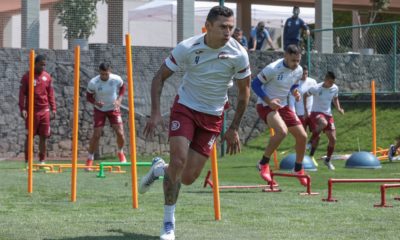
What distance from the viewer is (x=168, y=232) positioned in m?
8.02

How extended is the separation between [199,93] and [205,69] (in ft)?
0.70

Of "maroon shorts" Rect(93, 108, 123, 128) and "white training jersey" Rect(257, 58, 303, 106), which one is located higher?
"white training jersey" Rect(257, 58, 303, 106)

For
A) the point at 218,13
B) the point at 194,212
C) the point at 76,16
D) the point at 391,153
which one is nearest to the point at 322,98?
Result: the point at 391,153

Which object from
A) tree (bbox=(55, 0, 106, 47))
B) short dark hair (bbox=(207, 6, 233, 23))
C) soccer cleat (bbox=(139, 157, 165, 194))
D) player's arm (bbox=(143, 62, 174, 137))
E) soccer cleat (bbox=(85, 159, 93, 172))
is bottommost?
soccer cleat (bbox=(85, 159, 93, 172))

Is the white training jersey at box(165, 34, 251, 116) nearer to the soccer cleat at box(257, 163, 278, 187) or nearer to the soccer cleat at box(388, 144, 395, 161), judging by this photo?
the soccer cleat at box(257, 163, 278, 187)

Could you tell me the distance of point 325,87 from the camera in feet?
68.7

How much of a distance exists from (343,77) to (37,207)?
16446 mm

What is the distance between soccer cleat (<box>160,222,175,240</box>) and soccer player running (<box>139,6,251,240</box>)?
0.08 ft

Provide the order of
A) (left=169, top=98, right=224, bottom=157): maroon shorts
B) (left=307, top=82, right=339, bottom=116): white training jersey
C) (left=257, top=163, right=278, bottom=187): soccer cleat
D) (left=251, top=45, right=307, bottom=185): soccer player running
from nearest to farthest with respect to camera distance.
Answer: (left=169, top=98, right=224, bottom=157): maroon shorts, (left=257, top=163, right=278, bottom=187): soccer cleat, (left=251, top=45, right=307, bottom=185): soccer player running, (left=307, top=82, right=339, bottom=116): white training jersey

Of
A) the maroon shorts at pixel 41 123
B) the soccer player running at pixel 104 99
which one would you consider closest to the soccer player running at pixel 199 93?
the soccer player running at pixel 104 99

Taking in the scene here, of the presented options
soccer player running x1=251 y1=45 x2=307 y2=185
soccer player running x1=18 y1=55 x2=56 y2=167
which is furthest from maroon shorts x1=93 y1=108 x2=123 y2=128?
soccer player running x1=251 y1=45 x2=307 y2=185

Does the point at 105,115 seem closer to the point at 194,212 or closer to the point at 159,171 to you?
the point at 194,212

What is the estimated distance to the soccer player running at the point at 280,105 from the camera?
45.5 ft

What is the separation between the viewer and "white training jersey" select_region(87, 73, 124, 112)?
18578 mm
